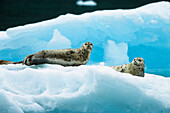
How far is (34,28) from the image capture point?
6.87 m

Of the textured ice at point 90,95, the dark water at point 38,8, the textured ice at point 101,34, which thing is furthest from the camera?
the dark water at point 38,8

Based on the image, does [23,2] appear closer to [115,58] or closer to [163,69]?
[115,58]

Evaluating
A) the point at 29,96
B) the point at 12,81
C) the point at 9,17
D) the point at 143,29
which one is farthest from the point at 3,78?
the point at 9,17

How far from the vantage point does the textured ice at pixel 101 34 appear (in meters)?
6.95

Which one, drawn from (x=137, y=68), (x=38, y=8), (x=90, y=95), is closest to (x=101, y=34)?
(x=38, y=8)

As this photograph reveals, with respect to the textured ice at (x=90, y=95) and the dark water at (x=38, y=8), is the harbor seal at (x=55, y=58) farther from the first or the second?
the dark water at (x=38, y=8)

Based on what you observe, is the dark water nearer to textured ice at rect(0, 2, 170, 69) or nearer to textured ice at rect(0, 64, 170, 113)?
textured ice at rect(0, 2, 170, 69)

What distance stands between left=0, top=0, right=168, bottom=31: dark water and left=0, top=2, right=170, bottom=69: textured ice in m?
1.43

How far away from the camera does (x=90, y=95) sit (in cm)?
230

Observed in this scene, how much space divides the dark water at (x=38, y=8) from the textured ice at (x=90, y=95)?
629 centimetres

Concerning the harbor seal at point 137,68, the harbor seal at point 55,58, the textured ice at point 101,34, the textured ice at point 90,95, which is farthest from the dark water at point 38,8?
the textured ice at point 90,95

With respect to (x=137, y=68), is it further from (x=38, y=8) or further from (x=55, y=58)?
(x=38, y=8)

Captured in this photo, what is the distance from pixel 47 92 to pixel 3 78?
0.53m

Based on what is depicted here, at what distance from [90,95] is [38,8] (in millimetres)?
6714
